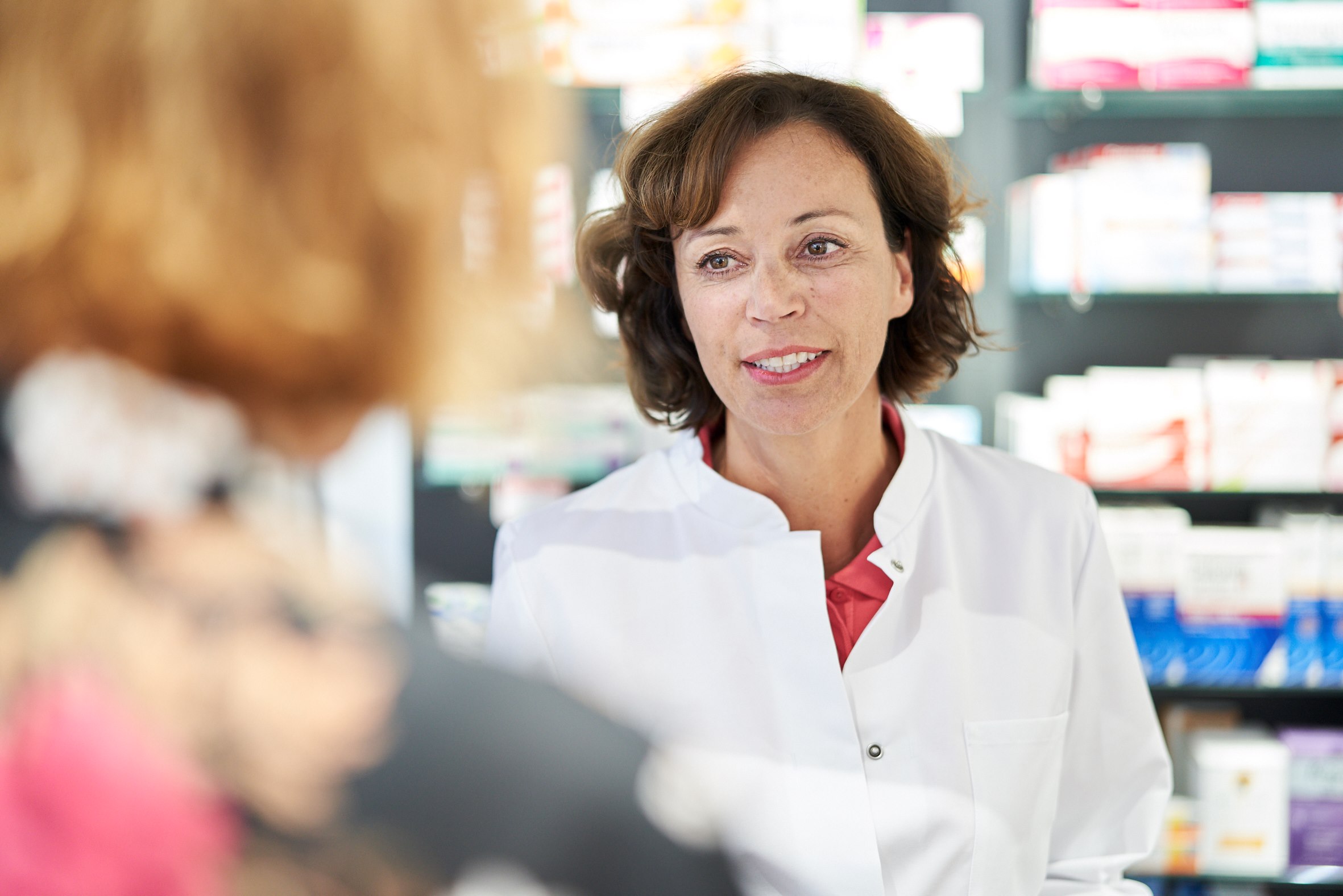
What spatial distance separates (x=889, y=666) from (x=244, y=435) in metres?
1.08

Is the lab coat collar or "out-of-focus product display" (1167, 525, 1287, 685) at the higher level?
the lab coat collar

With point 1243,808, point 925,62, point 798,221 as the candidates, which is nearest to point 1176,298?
point 925,62

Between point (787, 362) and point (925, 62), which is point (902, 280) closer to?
point (787, 362)

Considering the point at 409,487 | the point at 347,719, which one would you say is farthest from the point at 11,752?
the point at 409,487

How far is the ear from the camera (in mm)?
1507

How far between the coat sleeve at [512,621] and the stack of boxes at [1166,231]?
1669 mm

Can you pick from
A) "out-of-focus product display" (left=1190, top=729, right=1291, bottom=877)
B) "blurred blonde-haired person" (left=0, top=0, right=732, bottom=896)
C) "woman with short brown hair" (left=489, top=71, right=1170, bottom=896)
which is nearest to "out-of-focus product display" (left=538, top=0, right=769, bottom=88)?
"woman with short brown hair" (left=489, top=71, right=1170, bottom=896)

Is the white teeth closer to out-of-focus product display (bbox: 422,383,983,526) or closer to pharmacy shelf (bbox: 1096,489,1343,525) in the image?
out-of-focus product display (bbox: 422,383,983,526)

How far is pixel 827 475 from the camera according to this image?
1.47 m

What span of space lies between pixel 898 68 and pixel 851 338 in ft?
4.56

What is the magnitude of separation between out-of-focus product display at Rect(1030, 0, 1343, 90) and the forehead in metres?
1.40

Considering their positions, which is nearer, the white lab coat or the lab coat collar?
the white lab coat

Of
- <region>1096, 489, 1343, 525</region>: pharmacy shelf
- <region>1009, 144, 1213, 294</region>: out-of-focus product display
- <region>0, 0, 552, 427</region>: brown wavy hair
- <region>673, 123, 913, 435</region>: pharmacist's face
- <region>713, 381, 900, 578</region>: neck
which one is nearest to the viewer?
<region>0, 0, 552, 427</region>: brown wavy hair

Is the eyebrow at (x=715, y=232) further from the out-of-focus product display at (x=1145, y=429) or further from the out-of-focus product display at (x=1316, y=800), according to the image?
the out-of-focus product display at (x=1316, y=800)
